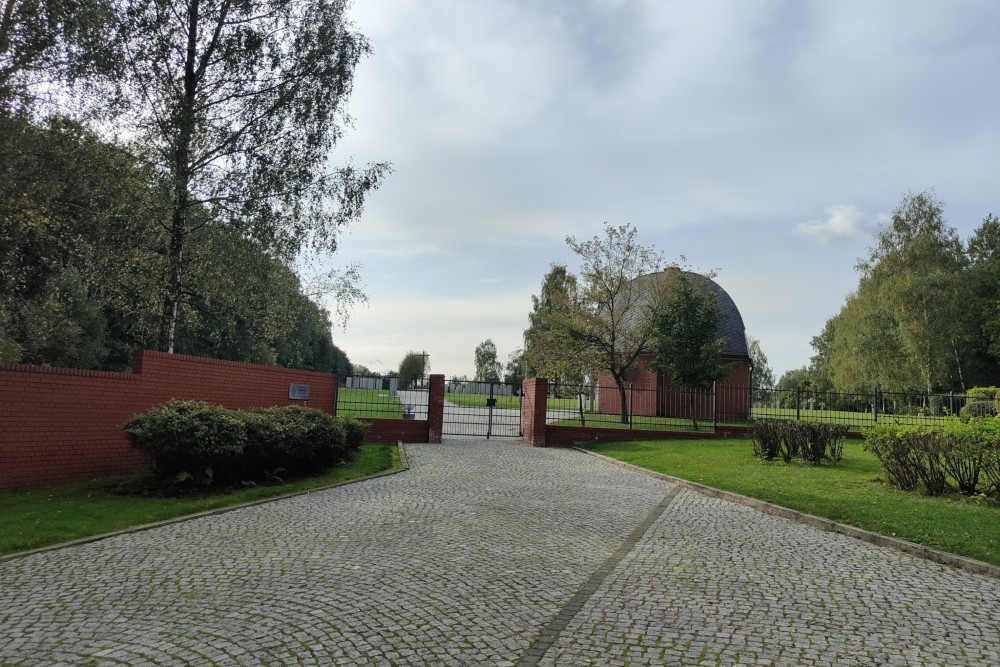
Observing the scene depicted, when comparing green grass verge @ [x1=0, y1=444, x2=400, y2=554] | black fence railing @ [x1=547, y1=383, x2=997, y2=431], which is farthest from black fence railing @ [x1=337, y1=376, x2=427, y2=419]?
green grass verge @ [x1=0, y1=444, x2=400, y2=554]

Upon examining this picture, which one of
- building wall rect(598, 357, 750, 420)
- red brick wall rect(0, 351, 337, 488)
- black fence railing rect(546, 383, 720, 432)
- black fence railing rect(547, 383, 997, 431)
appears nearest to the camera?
red brick wall rect(0, 351, 337, 488)

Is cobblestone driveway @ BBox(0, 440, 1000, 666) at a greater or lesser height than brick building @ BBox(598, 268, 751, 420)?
lesser

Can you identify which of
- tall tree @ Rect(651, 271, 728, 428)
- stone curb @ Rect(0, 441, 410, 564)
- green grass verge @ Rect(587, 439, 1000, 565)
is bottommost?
stone curb @ Rect(0, 441, 410, 564)

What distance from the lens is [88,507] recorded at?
829 cm

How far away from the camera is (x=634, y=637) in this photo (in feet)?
14.5

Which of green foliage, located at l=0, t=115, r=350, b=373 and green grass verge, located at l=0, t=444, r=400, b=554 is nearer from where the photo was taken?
green grass verge, located at l=0, t=444, r=400, b=554

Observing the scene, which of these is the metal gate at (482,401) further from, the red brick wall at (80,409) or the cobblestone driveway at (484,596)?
the cobblestone driveway at (484,596)

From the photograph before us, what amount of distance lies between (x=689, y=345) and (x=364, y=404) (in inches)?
462

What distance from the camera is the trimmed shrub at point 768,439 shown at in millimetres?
14992

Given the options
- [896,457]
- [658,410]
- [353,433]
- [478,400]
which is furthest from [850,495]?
[478,400]

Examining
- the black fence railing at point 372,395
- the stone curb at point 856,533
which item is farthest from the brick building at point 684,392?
the stone curb at point 856,533

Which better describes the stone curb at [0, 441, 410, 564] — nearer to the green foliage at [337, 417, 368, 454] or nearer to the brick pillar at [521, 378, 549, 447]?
the green foliage at [337, 417, 368, 454]

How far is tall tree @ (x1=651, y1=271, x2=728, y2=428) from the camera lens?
23.1 metres

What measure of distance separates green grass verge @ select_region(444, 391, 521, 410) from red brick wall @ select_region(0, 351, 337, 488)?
1166cm
